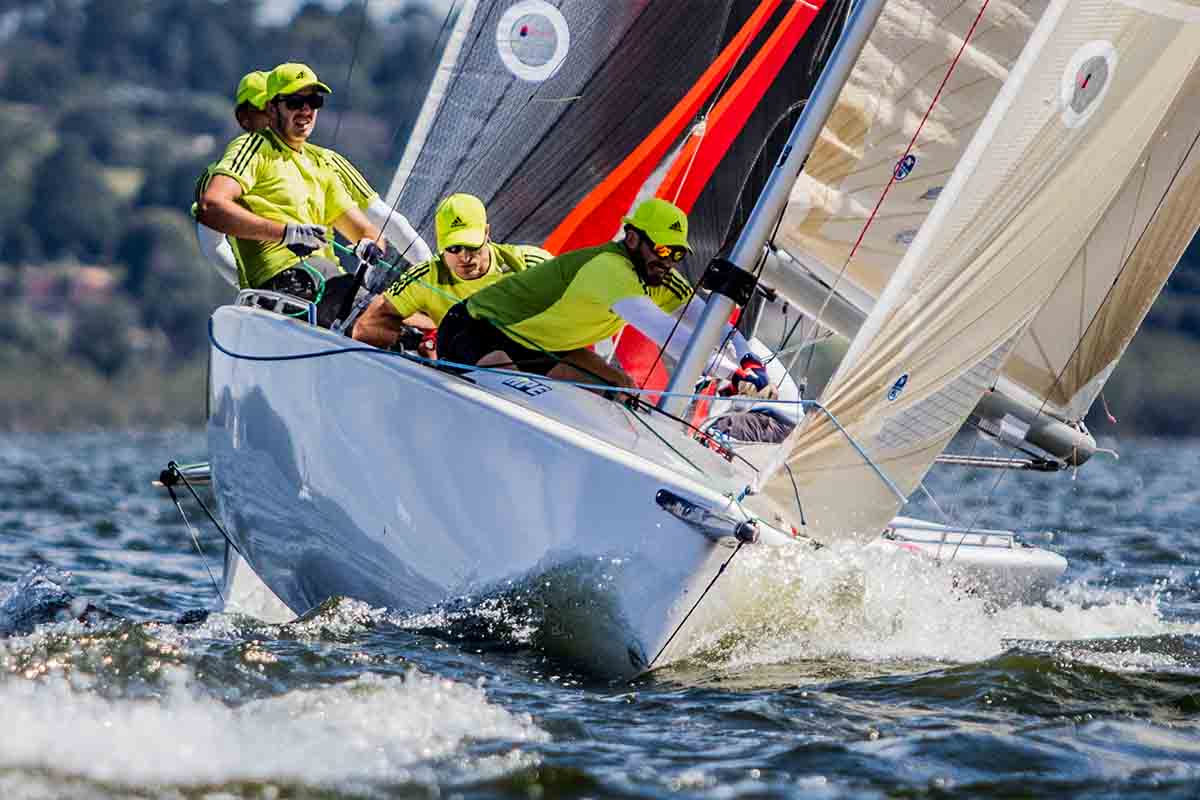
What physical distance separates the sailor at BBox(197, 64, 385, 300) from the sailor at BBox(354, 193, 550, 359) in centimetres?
29

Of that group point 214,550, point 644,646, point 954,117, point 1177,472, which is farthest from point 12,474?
point 644,646

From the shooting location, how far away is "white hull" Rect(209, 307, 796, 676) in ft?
14.6

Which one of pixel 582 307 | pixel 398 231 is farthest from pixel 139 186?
pixel 582 307

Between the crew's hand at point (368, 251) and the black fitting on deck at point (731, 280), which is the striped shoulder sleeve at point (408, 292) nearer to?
the crew's hand at point (368, 251)

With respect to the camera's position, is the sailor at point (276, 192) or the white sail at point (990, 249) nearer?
the white sail at point (990, 249)

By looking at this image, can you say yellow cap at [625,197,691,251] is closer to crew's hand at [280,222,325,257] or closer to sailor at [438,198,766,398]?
sailor at [438,198,766,398]

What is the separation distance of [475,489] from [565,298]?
657 mm

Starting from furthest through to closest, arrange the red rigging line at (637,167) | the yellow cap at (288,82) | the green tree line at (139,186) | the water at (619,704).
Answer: the green tree line at (139,186), the red rigging line at (637,167), the yellow cap at (288,82), the water at (619,704)

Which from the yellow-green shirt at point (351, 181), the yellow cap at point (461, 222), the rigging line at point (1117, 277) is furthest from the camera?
the rigging line at point (1117, 277)

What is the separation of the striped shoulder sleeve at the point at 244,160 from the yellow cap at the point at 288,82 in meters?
0.14

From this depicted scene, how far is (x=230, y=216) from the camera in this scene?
5648 mm

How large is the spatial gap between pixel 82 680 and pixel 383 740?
0.70 meters

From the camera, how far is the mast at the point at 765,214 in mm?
5012

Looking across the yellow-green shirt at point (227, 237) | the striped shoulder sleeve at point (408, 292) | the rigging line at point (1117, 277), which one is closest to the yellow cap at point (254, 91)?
the yellow-green shirt at point (227, 237)
